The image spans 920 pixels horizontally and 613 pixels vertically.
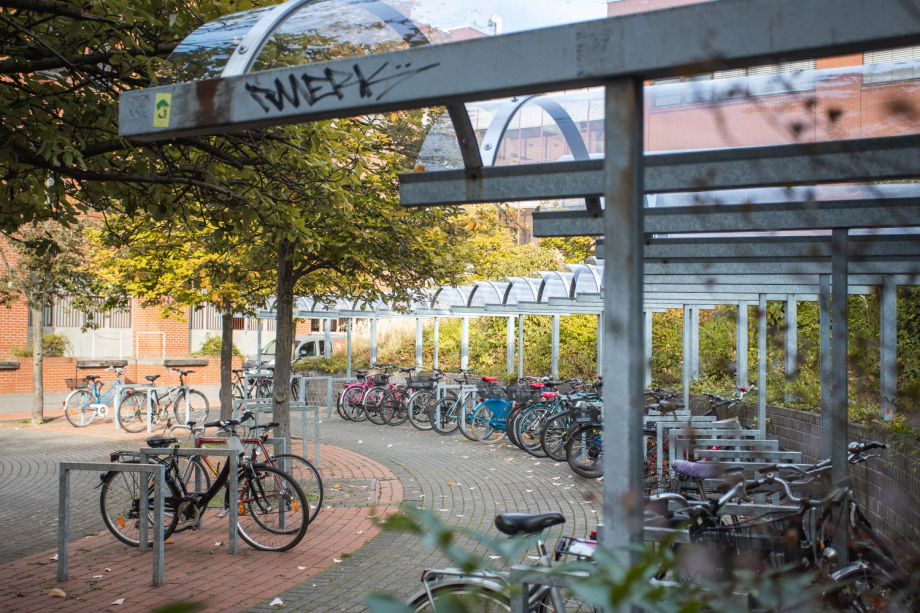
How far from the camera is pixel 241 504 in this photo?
23.5 ft

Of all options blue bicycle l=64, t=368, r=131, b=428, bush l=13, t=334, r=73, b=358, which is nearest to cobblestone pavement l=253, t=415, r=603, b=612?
blue bicycle l=64, t=368, r=131, b=428

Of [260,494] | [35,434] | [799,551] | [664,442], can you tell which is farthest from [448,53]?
[35,434]

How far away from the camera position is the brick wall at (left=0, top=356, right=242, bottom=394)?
24016 mm

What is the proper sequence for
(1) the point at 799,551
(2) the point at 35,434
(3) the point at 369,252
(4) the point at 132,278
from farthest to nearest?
(2) the point at 35,434
(4) the point at 132,278
(3) the point at 369,252
(1) the point at 799,551

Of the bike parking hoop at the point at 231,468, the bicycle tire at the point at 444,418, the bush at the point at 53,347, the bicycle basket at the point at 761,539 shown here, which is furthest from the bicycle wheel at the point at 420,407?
the bush at the point at 53,347

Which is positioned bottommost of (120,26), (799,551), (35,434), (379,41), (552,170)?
(35,434)

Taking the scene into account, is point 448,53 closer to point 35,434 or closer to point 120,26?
point 120,26

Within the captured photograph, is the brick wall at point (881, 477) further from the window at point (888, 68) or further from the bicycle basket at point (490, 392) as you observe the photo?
the bicycle basket at point (490, 392)

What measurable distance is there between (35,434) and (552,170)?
14.5m

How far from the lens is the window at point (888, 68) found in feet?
12.7

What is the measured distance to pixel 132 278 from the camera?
1266 cm

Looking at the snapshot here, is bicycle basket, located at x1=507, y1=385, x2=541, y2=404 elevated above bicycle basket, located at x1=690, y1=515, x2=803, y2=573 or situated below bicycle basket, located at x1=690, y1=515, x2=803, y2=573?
below

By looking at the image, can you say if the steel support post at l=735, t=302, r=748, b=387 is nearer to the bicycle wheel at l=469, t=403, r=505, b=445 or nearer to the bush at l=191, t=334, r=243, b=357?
the bicycle wheel at l=469, t=403, r=505, b=445

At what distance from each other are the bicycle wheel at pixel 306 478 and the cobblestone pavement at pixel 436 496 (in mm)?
772
